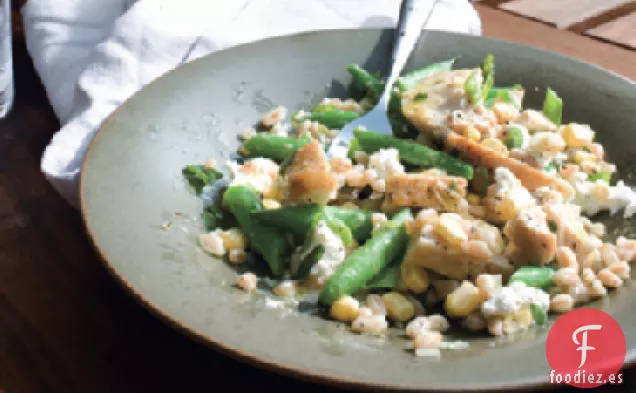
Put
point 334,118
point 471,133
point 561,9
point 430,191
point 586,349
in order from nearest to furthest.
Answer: point 586,349
point 430,191
point 471,133
point 334,118
point 561,9

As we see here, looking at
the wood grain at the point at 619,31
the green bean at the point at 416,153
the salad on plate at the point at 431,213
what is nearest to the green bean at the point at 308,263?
the salad on plate at the point at 431,213

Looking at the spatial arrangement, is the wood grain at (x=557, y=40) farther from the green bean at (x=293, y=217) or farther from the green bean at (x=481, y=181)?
the green bean at (x=293, y=217)

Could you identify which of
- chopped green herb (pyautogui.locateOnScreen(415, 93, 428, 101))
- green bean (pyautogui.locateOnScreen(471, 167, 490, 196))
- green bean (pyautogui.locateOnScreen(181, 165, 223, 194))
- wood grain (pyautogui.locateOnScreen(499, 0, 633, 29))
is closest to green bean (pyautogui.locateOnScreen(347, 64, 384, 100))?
chopped green herb (pyautogui.locateOnScreen(415, 93, 428, 101))

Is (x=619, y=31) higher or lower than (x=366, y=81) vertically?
higher

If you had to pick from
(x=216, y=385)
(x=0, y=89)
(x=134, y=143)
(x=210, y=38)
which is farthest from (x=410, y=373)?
(x=0, y=89)

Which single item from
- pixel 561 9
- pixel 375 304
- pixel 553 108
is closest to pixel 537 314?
pixel 375 304

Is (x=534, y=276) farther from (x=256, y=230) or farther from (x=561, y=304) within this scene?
(x=256, y=230)
